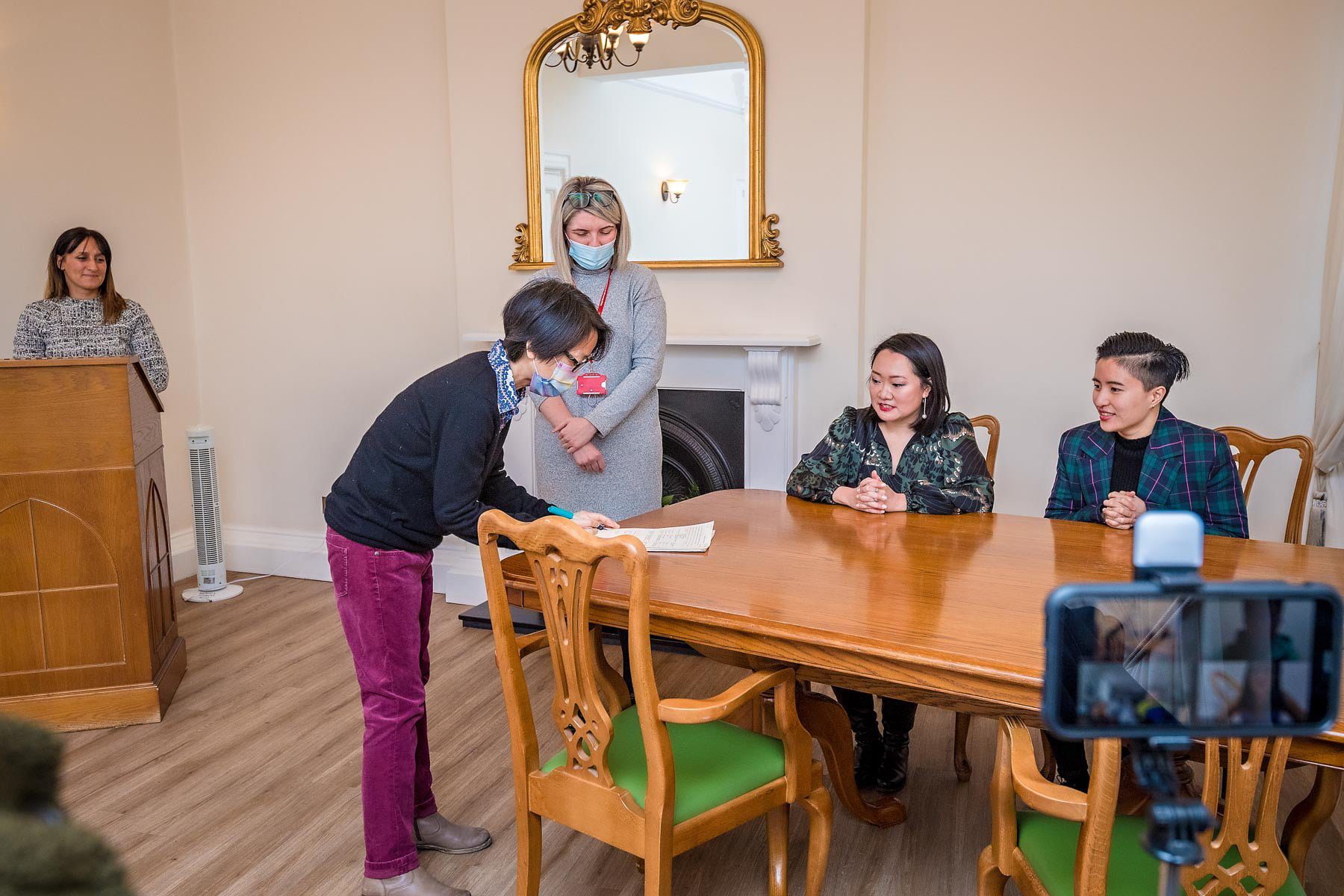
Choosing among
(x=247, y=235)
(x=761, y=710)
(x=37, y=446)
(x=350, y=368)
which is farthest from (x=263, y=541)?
(x=761, y=710)

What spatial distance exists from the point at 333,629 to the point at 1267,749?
3398mm

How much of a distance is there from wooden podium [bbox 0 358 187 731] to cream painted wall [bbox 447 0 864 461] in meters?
1.59

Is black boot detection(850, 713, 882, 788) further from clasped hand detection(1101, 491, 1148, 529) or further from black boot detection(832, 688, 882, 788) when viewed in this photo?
clasped hand detection(1101, 491, 1148, 529)

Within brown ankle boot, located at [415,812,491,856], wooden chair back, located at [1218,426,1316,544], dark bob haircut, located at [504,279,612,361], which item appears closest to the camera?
dark bob haircut, located at [504,279,612,361]

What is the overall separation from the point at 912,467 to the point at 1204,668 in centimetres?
197

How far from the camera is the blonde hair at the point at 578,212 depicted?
2.76 m

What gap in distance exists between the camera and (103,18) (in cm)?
434

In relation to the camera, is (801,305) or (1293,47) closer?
(1293,47)

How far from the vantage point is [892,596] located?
178 cm

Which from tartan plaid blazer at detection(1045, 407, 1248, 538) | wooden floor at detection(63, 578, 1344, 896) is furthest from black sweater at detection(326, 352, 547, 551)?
tartan plaid blazer at detection(1045, 407, 1248, 538)

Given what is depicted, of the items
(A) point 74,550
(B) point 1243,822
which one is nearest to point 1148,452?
(B) point 1243,822

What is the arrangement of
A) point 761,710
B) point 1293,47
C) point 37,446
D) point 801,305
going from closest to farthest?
point 761,710, point 37,446, point 1293,47, point 801,305

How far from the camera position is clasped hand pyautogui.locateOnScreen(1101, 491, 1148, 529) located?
90.0 inches

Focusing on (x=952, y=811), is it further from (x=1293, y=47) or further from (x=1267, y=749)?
(x=1293, y=47)
